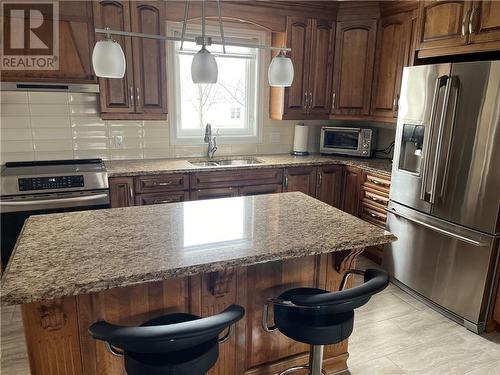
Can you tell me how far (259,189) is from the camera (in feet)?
11.3

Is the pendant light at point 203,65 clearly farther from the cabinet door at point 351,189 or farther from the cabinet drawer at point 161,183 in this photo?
the cabinet door at point 351,189

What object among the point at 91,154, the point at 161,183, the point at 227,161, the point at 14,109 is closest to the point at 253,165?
the point at 227,161

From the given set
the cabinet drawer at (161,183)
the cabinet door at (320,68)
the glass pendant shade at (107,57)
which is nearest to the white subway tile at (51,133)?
the cabinet drawer at (161,183)

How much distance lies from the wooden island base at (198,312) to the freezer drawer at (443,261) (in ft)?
3.46

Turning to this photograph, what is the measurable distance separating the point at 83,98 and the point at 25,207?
1.12 meters

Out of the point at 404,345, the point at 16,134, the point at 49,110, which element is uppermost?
the point at 49,110

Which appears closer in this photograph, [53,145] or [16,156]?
[16,156]

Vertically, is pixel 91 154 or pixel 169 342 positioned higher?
pixel 91 154

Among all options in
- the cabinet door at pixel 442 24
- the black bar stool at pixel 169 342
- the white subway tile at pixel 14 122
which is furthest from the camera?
the white subway tile at pixel 14 122

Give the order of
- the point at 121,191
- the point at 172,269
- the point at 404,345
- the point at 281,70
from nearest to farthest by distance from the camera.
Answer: the point at 172,269, the point at 281,70, the point at 404,345, the point at 121,191

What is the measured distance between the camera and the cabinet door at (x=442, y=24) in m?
2.55

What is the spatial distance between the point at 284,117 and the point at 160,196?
154 cm

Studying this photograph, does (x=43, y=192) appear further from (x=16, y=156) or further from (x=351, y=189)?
(x=351, y=189)

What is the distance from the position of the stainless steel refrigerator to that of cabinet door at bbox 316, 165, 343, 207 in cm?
82
